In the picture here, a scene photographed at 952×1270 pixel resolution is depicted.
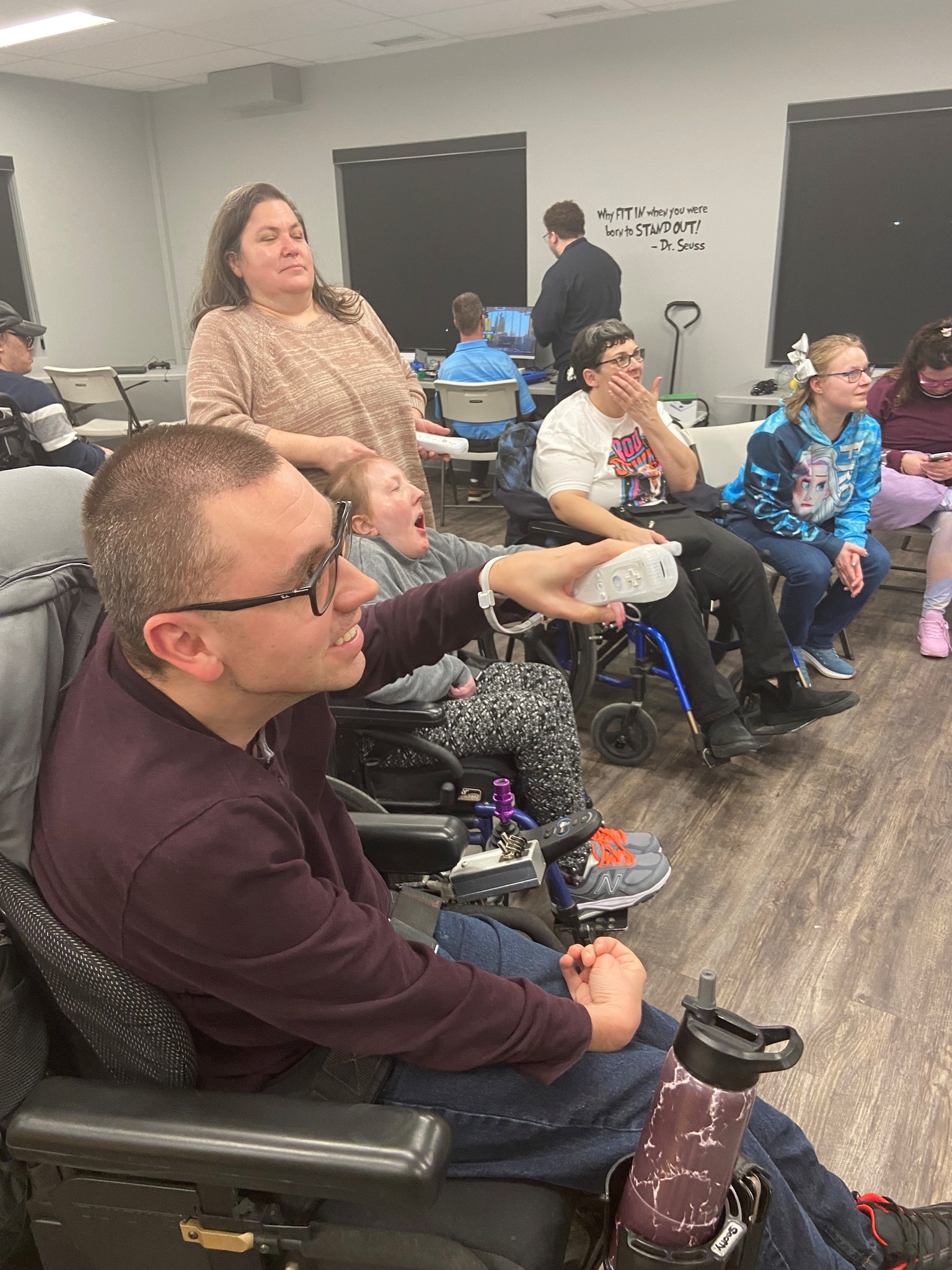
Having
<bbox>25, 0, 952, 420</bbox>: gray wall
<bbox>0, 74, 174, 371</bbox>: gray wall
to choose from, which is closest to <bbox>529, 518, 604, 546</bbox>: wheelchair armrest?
<bbox>25, 0, 952, 420</bbox>: gray wall

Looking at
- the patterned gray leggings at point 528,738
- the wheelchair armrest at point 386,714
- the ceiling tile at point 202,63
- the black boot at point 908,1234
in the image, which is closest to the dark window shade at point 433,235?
the ceiling tile at point 202,63

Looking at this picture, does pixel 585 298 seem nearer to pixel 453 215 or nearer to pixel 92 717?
pixel 453 215

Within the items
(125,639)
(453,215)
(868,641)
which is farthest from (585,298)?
(125,639)

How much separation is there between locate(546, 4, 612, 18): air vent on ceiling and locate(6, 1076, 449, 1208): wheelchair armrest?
19.2 ft

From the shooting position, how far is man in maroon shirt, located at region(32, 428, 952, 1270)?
0.81 metres

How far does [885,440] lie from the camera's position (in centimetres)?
392

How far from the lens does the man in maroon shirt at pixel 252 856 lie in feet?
2.65

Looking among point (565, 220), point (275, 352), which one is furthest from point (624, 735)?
point (565, 220)

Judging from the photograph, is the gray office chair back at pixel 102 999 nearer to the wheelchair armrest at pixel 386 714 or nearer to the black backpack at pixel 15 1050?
the black backpack at pixel 15 1050

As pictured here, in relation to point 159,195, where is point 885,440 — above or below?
below

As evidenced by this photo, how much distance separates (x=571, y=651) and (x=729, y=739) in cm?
55

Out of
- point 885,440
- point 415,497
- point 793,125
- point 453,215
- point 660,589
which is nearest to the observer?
point 660,589

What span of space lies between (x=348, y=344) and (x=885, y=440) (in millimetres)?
2703

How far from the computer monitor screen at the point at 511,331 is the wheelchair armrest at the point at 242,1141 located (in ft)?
19.2
